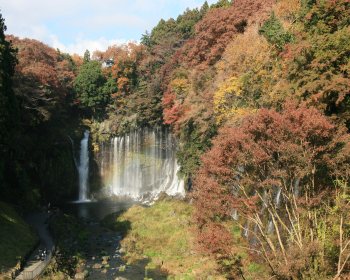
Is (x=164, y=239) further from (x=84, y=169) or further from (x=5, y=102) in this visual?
(x=84, y=169)

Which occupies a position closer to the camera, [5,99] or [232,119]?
[5,99]

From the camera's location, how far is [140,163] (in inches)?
2138

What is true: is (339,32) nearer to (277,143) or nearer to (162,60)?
(277,143)

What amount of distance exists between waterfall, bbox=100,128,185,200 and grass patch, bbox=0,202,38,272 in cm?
1966

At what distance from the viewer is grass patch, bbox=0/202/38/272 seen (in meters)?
25.3

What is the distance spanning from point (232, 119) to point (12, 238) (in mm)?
19455

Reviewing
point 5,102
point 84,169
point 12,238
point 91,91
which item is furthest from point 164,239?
point 91,91

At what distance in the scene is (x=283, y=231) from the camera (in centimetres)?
1942

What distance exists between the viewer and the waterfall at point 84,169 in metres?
54.3

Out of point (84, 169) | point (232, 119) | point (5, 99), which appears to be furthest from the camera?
point (84, 169)

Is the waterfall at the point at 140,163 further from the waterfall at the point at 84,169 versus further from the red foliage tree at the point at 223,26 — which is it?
the red foliage tree at the point at 223,26

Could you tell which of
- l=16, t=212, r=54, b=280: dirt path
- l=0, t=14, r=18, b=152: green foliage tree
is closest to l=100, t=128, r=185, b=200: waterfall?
l=16, t=212, r=54, b=280: dirt path

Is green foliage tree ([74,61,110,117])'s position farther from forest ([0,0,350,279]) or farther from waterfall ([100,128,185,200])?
waterfall ([100,128,185,200])

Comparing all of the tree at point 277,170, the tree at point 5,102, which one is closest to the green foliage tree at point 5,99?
the tree at point 5,102
